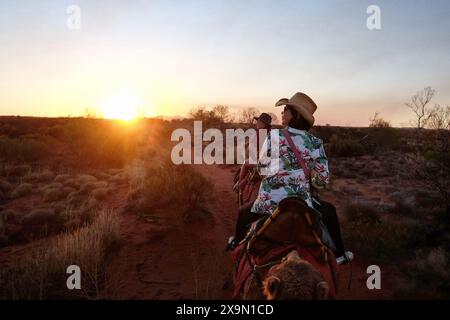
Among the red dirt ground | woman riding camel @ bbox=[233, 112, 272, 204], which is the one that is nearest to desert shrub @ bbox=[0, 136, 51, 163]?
the red dirt ground

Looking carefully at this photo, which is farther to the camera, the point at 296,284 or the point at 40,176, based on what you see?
the point at 40,176

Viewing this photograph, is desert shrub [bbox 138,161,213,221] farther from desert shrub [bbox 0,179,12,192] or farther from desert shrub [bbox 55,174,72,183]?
desert shrub [bbox 0,179,12,192]

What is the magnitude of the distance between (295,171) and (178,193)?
5921 mm

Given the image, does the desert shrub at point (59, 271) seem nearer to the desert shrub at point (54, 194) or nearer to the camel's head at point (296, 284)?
the camel's head at point (296, 284)

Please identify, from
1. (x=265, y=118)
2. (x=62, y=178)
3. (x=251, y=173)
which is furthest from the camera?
(x=62, y=178)

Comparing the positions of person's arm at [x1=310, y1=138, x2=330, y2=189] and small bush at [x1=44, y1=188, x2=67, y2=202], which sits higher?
person's arm at [x1=310, y1=138, x2=330, y2=189]

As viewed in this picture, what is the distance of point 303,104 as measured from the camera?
4.20 m

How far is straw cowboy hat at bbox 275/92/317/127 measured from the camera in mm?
4117

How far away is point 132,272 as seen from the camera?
6266 millimetres

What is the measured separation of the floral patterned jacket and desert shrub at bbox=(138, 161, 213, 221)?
4920 mm

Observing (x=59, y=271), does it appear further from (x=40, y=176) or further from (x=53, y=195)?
(x=40, y=176)

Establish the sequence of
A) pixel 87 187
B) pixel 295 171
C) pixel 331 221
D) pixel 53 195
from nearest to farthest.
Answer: pixel 295 171 < pixel 331 221 < pixel 53 195 < pixel 87 187

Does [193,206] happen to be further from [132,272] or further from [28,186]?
[28,186]

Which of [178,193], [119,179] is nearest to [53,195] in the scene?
[119,179]
